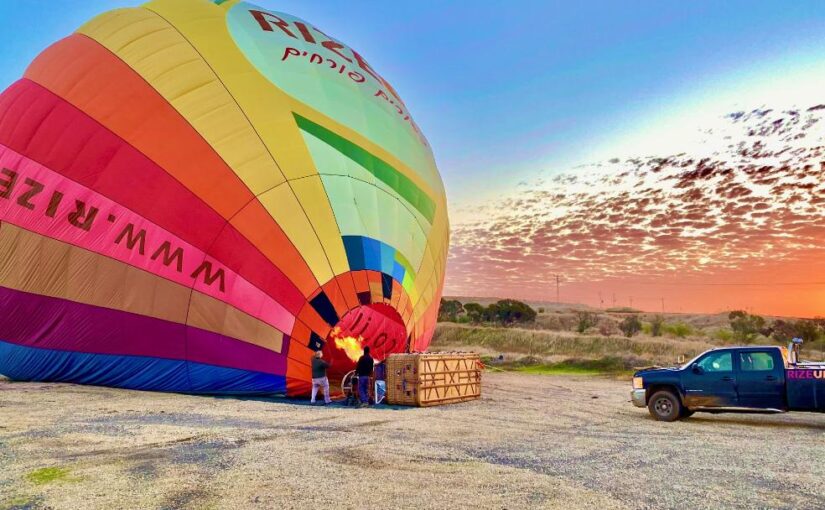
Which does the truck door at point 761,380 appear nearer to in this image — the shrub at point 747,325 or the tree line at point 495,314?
the shrub at point 747,325

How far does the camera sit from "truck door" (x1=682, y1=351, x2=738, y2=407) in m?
11.8

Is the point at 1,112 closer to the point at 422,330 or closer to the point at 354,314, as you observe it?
the point at 354,314

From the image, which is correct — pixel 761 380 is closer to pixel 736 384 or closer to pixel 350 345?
pixel 736 384

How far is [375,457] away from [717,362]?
25.7 ft

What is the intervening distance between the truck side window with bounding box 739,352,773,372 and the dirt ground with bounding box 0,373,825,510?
1052mm

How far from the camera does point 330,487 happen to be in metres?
5.98

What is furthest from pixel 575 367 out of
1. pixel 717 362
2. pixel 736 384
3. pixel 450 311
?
pixel 450 311

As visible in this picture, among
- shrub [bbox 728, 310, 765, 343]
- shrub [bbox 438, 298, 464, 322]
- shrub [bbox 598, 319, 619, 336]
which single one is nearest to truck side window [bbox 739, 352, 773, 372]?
shrub [bbox 728, 310, 765, 343]

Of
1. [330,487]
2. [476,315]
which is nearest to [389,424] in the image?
[330,487]

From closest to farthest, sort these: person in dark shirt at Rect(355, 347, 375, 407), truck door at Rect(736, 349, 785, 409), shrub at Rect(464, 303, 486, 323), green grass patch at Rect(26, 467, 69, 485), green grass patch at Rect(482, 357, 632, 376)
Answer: green grass patch at Rect(26, 467, 69, 485), truck door at Rect(736, 349, 785, 409), person in dark shirt at Rect(355, 347, 375, 407), green grass patch at Rect(482, 357, 632, 376), shrub at Rect(464, 303, 486, 323)

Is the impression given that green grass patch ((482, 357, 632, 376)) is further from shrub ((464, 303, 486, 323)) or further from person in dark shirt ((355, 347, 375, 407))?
shrub ((464, 303, 486, 323))

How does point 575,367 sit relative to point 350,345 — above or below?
below

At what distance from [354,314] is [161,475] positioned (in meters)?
7.00

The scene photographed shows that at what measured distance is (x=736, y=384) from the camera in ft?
38.4
